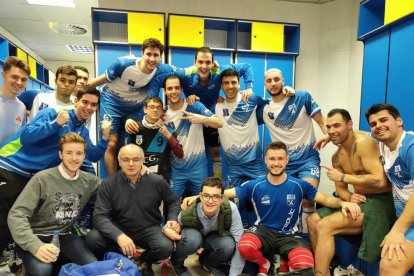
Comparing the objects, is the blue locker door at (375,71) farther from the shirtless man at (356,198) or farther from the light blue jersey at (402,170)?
the light blue jersey at (402,170)

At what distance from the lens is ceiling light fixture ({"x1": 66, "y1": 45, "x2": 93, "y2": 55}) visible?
8.95m

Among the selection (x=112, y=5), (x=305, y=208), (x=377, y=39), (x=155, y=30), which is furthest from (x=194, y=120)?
(x=112, y=5)

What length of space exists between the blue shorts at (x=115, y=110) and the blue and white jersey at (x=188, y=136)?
530 millimetres

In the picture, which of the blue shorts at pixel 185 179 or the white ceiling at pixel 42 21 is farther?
the white ceiling at pixel 42 21

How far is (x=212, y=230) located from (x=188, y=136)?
927 millimetres

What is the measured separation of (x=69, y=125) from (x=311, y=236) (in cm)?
206

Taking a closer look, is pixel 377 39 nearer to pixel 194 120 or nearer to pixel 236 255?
pixel 194 120

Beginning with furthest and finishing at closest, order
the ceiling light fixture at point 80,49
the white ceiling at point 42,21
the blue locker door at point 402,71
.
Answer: the ceiling light fixture at point 80,49
the white ceiling at point 42,21
the blue locker door at point 402,71

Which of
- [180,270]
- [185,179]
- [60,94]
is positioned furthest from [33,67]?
[180,270]

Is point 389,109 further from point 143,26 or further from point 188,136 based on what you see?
point 143,26

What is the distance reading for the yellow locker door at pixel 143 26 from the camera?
4.62m

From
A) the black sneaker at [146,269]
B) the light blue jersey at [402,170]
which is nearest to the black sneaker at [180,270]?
the black sneaker at [146,269]

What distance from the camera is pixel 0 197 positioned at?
89.5 inches

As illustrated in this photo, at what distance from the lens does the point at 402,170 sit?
205 centimetres
